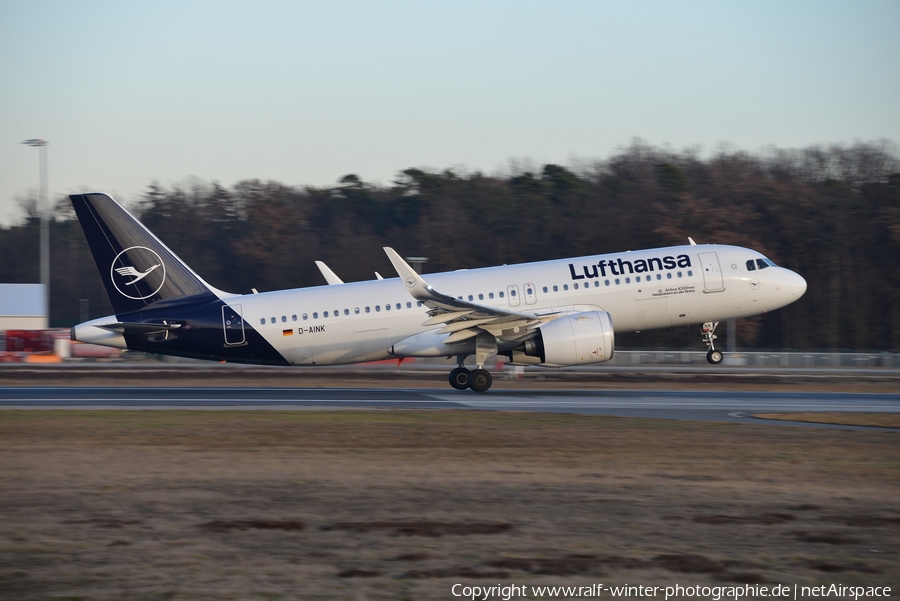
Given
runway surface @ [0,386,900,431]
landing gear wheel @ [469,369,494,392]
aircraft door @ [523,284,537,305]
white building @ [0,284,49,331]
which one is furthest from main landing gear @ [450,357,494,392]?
white building @ [0,284,49,331]

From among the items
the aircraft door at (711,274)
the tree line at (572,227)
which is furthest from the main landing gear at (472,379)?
the tree line at (572,227)

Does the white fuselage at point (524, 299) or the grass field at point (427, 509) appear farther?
the white fuselage at point (524, 299)

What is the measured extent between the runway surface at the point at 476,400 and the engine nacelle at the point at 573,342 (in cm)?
114

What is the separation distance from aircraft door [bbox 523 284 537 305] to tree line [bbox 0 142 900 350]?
33.2 metres

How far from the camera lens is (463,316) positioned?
84.5 ft

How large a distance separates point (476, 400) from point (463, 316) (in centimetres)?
261

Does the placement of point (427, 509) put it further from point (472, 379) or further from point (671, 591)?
point (472, 379)

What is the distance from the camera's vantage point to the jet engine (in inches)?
1007

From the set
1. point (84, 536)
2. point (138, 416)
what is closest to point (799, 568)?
point (84, 536)

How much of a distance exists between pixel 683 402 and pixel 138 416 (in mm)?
14151

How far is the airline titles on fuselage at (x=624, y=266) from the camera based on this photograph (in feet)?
90.6

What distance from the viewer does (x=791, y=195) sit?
62.7m

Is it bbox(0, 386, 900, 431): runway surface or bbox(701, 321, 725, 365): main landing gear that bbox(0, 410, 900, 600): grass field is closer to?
bbox(0, 386, 900, 431): runway surface

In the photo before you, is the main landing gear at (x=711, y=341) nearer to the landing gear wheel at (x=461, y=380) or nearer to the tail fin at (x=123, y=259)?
the landing gear wheel at (x=461, y=380)
